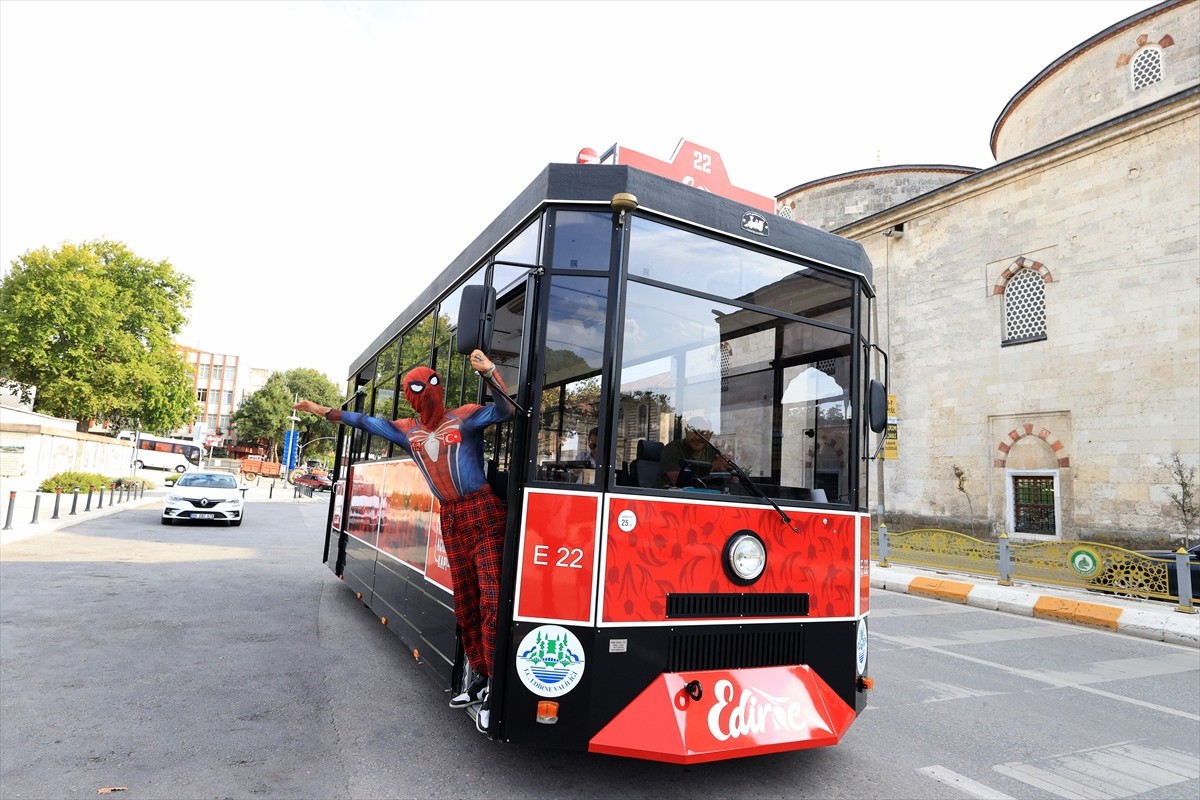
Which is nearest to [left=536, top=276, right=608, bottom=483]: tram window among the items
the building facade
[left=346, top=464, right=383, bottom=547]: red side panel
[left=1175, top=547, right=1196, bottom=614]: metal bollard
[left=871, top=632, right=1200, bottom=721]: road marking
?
[left=346, top=464, right=383, bottom=547]: red side panel

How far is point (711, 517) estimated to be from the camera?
11.5ft

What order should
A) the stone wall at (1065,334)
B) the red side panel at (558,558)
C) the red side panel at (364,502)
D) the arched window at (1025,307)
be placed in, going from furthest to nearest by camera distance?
the arched window at (1025,307) < the stone wall at (1065,334) < the red side panel at (364,502) < the red side panel at (558,558)

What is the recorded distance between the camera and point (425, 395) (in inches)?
166

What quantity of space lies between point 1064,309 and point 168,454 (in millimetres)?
59663

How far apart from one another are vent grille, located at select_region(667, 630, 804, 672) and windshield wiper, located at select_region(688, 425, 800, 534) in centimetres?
59

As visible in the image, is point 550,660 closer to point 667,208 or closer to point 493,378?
point 493,378

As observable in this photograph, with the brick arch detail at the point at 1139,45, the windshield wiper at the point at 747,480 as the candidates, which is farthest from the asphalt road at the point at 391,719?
the brick arch detail at the point at 1139,45

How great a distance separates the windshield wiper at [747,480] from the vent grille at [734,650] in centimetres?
59

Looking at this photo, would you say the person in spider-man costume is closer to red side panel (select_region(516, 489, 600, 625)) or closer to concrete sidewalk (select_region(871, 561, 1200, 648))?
red side panel (select_region(516, 489, 600, 625))

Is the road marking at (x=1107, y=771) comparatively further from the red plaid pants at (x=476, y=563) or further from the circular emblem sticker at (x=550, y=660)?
the red plaid pants at (x=476, y=563)

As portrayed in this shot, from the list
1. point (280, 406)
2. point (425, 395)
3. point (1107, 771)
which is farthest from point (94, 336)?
point (1107, 771)

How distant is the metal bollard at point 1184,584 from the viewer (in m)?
9.76

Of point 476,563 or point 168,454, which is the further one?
point 168,454

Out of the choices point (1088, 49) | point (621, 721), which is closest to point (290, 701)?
point (621, 721)
